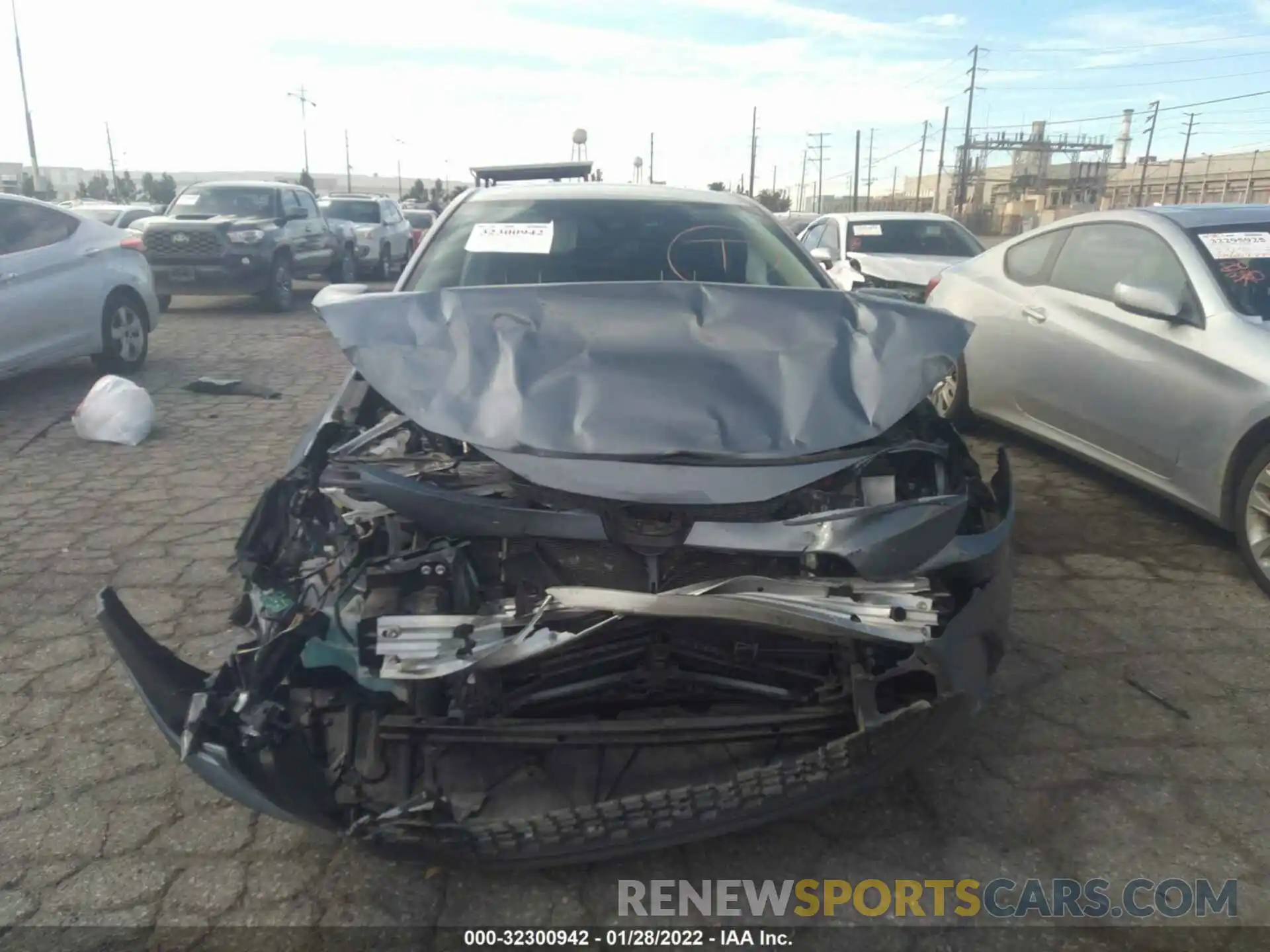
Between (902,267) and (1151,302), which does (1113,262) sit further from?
(902,267)

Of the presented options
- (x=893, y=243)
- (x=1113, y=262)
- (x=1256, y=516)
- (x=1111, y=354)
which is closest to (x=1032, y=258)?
(x=1113, y=262)

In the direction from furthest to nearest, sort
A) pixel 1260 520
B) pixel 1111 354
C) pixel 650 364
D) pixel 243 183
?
pixel 243 183
pixel 1111 354
pixel 1260 520
pixel 650 364

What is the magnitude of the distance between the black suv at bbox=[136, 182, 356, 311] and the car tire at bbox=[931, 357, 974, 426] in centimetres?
974

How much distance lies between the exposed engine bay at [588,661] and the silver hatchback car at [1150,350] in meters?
2.31

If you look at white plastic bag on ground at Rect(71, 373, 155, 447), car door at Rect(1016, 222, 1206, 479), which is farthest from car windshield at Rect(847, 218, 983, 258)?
white plastic bag on ground at Rect(71, 373, 155, 447)

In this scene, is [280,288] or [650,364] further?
[280,288]

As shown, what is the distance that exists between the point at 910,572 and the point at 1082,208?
58.3m

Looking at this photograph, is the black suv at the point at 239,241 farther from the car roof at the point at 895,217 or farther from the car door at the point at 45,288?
the car roof at the point at 895,217

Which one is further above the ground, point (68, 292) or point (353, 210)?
point (353, 210)

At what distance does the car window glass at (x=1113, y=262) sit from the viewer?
4.72 m

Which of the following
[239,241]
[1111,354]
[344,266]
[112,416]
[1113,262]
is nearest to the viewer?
[1111,354]

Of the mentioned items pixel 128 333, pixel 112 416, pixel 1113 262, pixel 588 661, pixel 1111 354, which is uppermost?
pixel 1113 262

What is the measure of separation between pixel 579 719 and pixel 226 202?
13.5 m

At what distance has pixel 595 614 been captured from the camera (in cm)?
219
